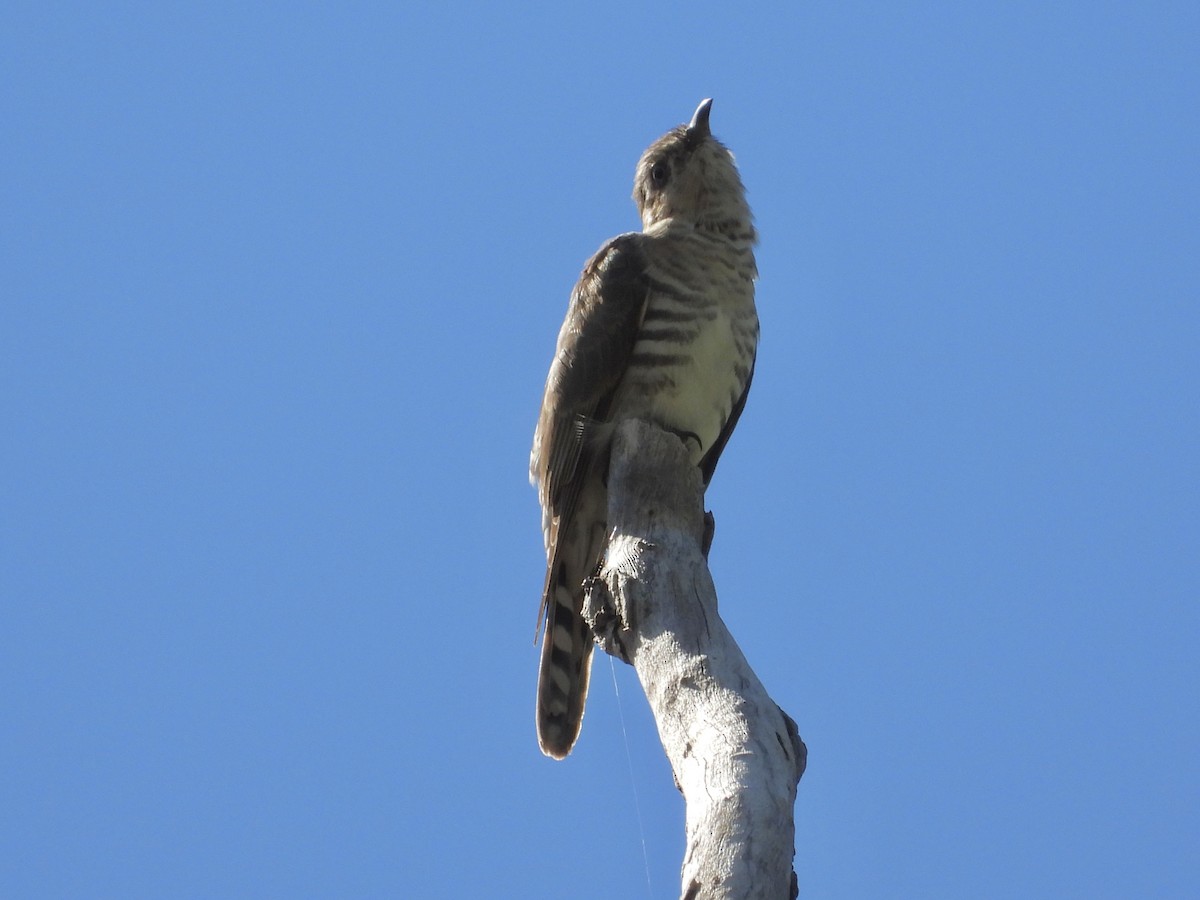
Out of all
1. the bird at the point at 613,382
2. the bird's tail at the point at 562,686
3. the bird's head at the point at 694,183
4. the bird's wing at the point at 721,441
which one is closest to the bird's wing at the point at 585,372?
the bird at the point at 613,382

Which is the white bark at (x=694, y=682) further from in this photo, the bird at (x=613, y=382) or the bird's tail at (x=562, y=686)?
the bird's tail at (x=562, y=686)

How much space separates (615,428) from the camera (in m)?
5.75

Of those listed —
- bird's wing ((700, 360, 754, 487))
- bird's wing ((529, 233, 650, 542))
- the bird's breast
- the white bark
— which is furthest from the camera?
bird's wing ((700, 360, 754, 487))

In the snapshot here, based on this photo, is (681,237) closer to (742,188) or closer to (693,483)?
(742,188)

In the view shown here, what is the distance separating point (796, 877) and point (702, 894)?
0.82 feet

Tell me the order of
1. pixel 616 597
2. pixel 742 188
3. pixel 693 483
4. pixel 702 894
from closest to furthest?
pixel 702 894 → pixel 616 597 → pixel 693 483 → pixel 742 188

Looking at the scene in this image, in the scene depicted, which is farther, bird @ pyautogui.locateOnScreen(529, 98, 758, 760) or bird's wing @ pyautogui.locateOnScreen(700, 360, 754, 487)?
bird's wing @ pyautogui.locateOnScreen(700, 360, 754, 487)

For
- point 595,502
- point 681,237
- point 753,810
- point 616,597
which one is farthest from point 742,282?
point 753,810

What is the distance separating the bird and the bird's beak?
2.61 feet

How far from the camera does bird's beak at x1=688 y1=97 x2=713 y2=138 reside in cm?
705

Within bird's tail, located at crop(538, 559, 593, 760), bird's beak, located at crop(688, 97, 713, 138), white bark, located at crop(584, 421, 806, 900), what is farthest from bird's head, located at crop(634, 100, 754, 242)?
bird's tail, located at crop(538, 559, 593, 760)

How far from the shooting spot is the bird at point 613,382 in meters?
5.53

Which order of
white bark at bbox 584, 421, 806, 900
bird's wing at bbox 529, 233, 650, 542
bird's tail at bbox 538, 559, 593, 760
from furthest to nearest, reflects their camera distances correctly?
1. bird's wing at bbox 529, 233, 650, 542
2. bird's tail at bbox 538, 559, 593, 760
3. white bark at bbox 584, 421, 806, 900

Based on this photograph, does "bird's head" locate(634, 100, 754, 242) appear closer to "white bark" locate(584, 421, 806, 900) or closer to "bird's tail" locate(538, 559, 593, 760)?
"white bark" locate(584, 421, 806, 900)
